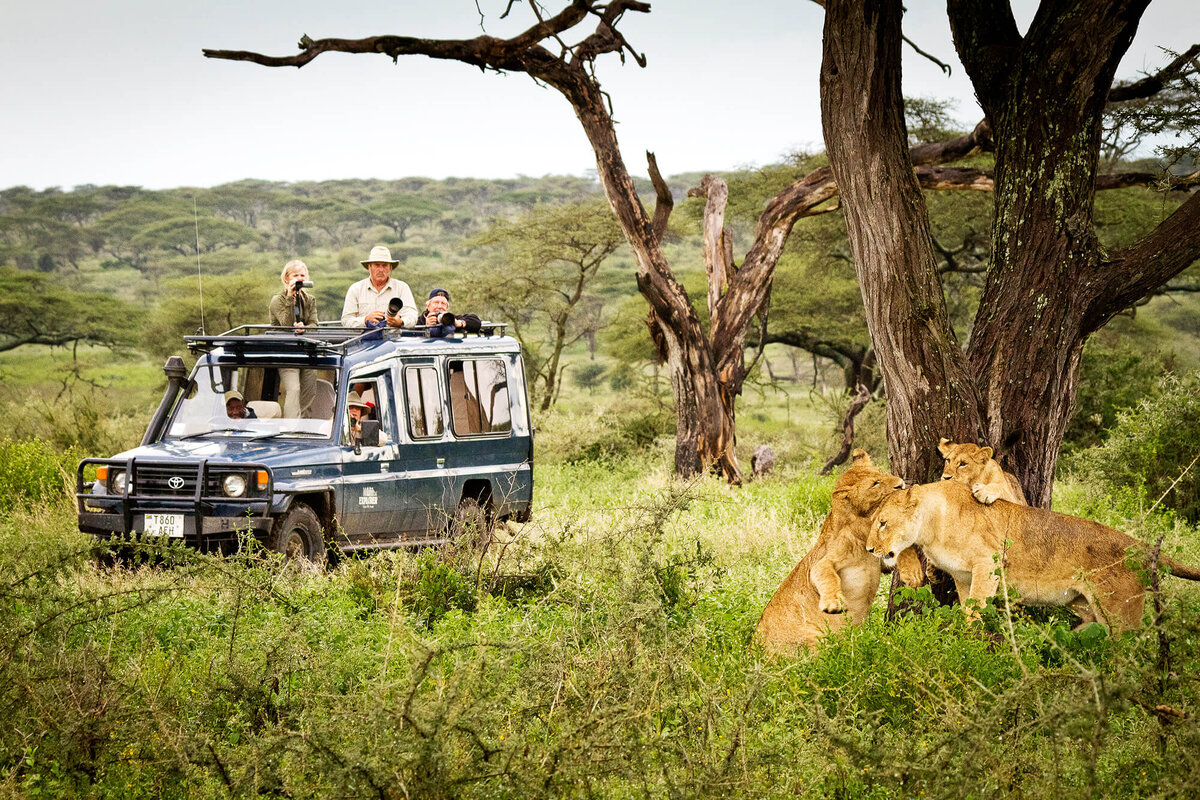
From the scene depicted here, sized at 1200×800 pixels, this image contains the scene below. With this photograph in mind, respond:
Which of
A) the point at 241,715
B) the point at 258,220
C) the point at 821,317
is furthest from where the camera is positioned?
the point at 258,220

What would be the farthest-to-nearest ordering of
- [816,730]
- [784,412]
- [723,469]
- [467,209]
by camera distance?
[467,209], [784,412], [723,469], [816,730]

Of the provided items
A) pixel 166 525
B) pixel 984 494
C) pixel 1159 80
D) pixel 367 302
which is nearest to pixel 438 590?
pixel 166 525

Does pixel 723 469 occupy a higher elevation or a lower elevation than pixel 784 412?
higher

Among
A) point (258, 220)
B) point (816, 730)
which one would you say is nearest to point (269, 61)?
point (816, 730)

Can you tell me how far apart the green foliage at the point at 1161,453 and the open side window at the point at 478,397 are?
18.0ft

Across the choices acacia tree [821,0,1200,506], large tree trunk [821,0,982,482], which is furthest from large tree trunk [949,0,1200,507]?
large tree trunk [821,0,982,482]

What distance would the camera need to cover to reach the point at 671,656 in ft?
13.5

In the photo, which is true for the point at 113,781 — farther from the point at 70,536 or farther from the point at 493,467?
the point at 493,467

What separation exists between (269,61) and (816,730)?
7.21 meters

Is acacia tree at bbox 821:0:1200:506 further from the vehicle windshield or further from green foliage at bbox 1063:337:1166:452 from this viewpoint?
green foliage at bbox 1063:337:1166:452

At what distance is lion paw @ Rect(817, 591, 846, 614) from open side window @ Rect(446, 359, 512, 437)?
5.31m

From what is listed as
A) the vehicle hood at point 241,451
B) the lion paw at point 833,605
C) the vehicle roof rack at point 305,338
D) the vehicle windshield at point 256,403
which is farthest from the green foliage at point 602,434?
the lion paw at point 833,605

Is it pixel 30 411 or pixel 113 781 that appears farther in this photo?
pixel 30 411

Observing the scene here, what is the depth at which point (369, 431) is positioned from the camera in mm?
8195
